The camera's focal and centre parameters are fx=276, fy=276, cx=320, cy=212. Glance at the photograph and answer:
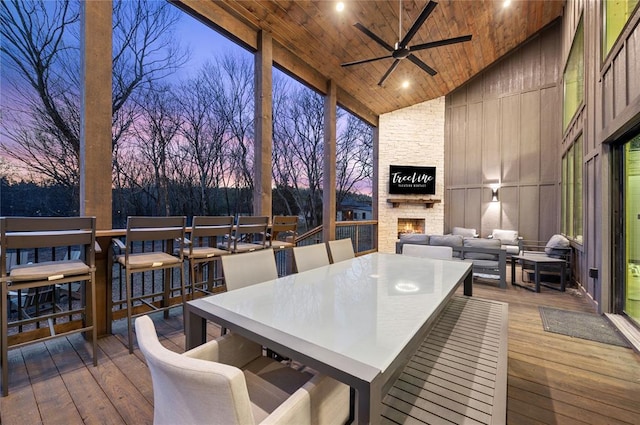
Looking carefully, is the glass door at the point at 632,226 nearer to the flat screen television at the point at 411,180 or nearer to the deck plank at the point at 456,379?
the deck plank at the point at 456,379

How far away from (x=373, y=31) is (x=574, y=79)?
13.0ft

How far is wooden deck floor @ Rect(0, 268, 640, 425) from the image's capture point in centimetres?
163

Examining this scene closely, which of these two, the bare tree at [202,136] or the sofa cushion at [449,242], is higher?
the bare tree at [202,136]

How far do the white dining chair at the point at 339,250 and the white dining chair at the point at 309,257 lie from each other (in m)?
0.16

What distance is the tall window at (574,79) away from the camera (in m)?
4.61

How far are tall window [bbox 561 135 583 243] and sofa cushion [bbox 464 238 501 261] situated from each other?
1353mm

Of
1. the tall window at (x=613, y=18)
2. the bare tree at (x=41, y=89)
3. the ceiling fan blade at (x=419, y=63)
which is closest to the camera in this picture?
the tall window at (x=613, y=18)

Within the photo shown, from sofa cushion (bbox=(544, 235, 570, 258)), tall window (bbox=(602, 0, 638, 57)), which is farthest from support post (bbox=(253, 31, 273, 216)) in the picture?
sofa cushion (bbox=(544, 235, 570, 258))

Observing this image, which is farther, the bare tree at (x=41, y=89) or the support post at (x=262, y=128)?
the support post at (x=262, y=128)

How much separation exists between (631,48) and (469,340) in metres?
3.33

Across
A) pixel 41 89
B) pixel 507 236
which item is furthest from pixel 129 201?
pixel 507 236

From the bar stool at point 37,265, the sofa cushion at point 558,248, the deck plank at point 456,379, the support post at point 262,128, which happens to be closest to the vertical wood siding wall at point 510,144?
the sofa cushion at point 558,248

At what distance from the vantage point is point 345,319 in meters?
1.17

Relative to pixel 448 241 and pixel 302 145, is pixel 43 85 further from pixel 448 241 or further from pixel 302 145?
pixel 448 241
